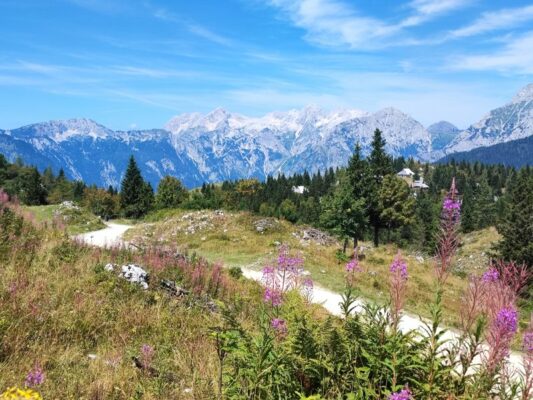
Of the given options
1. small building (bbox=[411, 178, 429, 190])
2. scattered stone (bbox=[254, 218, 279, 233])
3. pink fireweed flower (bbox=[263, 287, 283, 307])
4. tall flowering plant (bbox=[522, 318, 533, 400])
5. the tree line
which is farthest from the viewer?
small building (bbox=[411, 178, 429, 190])

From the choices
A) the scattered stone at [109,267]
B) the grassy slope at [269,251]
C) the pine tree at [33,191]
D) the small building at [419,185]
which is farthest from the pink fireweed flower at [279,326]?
the small building at [419,185]

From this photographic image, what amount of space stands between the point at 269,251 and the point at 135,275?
16.8 meters

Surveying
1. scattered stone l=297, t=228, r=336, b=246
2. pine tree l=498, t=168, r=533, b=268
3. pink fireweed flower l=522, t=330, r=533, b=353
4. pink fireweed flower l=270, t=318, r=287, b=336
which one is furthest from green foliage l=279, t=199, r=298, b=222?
pink fireweed flower l=522, t=330, r=533, b=353

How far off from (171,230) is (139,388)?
2957 centimetres

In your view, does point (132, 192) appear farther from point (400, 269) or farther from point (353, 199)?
point (400, 269)

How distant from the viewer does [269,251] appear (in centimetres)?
2570

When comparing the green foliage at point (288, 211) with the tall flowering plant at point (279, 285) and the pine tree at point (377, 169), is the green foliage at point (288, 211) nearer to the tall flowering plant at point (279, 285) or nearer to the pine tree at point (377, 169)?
the pine tree at point (377, 169)

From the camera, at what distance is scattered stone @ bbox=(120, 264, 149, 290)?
29.7 feet

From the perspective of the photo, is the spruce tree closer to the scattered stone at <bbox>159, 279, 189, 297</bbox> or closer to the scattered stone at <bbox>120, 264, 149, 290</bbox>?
the scattered stone at <bbox>159, 279, 189, 297</bbox>

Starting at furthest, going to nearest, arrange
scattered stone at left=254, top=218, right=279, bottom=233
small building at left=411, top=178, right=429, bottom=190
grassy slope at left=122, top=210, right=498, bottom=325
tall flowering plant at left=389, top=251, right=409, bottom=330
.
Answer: small building at left=411, top=178, right=429, bottom=190, scattered stone at left=254, top=218, right=279, bottom=233, grassy slope at left=122, top=210, right=498, bottom=325, tall flowering plant at left=389, top=251, right=409, bottom=330

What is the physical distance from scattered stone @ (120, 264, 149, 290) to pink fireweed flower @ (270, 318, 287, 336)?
203 inches

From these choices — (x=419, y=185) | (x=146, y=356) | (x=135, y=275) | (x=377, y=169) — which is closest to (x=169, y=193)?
(x=377, y=169)

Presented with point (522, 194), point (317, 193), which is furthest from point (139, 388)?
point (317, 193)

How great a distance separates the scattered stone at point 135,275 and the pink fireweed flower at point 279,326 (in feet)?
16.9
